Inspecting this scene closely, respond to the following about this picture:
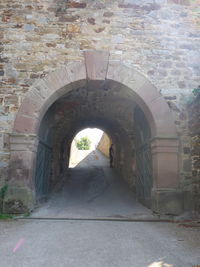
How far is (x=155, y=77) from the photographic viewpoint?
5.03m

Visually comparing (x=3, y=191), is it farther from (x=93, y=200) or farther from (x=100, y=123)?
(x=100, y=123)

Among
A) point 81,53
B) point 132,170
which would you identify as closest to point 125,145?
point 132,170

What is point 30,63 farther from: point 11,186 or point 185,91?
point 185,91

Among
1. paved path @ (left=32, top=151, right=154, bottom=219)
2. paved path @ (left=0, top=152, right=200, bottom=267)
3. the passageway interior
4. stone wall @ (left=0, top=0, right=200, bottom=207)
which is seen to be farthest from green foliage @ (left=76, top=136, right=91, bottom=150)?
stone wall @ (left=0, top=0, right=200, bottom=207)

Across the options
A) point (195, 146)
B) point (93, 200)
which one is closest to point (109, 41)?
point (195, 146)

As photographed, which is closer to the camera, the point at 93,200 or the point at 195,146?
the point at 195,146

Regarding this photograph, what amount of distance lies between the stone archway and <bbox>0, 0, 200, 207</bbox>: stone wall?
178mm

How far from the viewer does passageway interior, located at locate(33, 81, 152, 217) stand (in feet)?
17.8

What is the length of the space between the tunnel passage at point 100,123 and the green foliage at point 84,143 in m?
16.0

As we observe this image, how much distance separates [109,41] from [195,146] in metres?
2.67

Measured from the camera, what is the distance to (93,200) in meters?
6.30

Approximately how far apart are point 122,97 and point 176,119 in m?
1.90

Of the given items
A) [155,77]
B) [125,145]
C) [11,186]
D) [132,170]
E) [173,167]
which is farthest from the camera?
[125,145]

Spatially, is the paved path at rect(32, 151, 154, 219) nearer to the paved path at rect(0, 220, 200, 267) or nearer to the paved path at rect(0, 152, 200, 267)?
the paved path at rect(0, 152, 200, 267)
